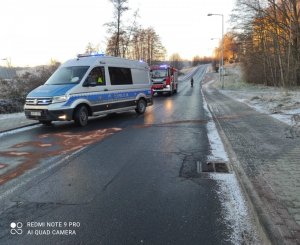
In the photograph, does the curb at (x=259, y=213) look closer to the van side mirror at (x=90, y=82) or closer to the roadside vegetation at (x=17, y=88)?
the van side mirror at (x=90, y=82)

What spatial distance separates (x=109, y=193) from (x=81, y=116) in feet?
25.5

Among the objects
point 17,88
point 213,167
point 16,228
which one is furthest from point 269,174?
point 17,88

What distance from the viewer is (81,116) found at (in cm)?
1288

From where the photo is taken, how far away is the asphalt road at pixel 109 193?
4.04 meters

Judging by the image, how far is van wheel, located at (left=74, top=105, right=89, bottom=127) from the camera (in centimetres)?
1270

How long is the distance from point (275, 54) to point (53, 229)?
4464 cm

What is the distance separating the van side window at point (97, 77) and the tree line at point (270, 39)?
2262 cm

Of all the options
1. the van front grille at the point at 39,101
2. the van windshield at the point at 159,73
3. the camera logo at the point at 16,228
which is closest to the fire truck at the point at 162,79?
the van windshield at the point at 159,73

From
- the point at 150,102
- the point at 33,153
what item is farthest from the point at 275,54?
the point at 33,153

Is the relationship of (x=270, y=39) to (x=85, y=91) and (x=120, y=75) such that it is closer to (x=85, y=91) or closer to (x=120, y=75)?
(x=120, y=75)

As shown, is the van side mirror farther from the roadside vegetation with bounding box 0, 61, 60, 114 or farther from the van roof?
the roadside vegetation with bounding box 0, 61, 60, 114

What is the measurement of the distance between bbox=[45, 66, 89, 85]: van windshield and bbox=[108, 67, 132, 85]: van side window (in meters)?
1.45

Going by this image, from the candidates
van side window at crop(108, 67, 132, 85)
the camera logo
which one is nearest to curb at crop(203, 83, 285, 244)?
the camera logo

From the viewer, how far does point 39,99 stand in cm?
1228
